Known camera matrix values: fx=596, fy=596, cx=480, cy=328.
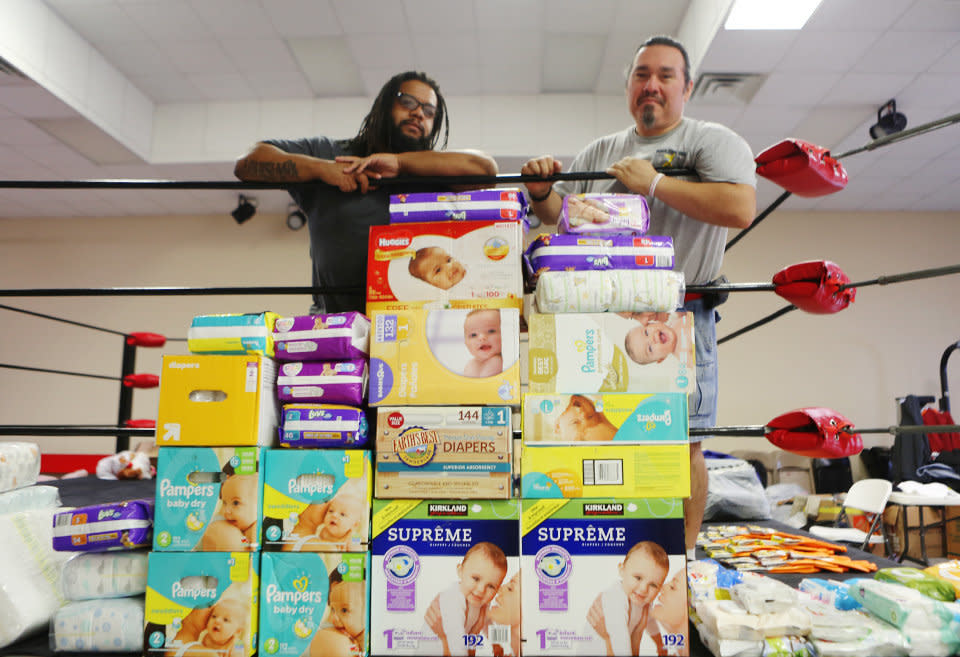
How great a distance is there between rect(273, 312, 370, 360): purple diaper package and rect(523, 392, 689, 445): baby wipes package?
398 millimetres

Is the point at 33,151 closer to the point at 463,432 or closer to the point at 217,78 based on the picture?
the point at 217,78

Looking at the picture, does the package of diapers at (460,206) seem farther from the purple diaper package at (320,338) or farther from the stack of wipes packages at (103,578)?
the stack of wipes packages at (103,578)

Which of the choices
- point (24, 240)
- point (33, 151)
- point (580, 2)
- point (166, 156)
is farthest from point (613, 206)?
point (24, 240)

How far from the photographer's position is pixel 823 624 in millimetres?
1216

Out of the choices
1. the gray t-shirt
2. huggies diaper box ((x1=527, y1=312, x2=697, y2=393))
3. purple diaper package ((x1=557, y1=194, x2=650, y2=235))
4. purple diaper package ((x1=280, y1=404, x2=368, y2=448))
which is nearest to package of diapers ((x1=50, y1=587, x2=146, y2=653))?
purple diaper package ((x1=280, y1=404, x2=368, y2=448))

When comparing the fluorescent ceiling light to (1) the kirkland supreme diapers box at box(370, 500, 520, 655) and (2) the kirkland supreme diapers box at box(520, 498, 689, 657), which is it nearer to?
(2) the kirkland supreme diapers box at box(520, 498, 689, 657)

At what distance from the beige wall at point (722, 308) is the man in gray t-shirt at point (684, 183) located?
460 cm

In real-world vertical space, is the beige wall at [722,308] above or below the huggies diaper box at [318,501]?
above

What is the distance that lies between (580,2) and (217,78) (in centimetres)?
274

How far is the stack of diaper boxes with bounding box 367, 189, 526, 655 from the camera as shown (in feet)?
3.81

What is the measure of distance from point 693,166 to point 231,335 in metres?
1.24

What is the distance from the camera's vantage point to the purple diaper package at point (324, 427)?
4.09ft

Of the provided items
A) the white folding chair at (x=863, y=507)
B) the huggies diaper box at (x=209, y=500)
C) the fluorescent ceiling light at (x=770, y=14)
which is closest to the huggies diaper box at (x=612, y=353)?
the huggies diaper box at (x=209, y=500)

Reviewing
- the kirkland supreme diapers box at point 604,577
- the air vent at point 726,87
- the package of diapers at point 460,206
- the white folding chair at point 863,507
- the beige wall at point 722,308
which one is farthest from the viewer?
the beige wall at point 722,308
